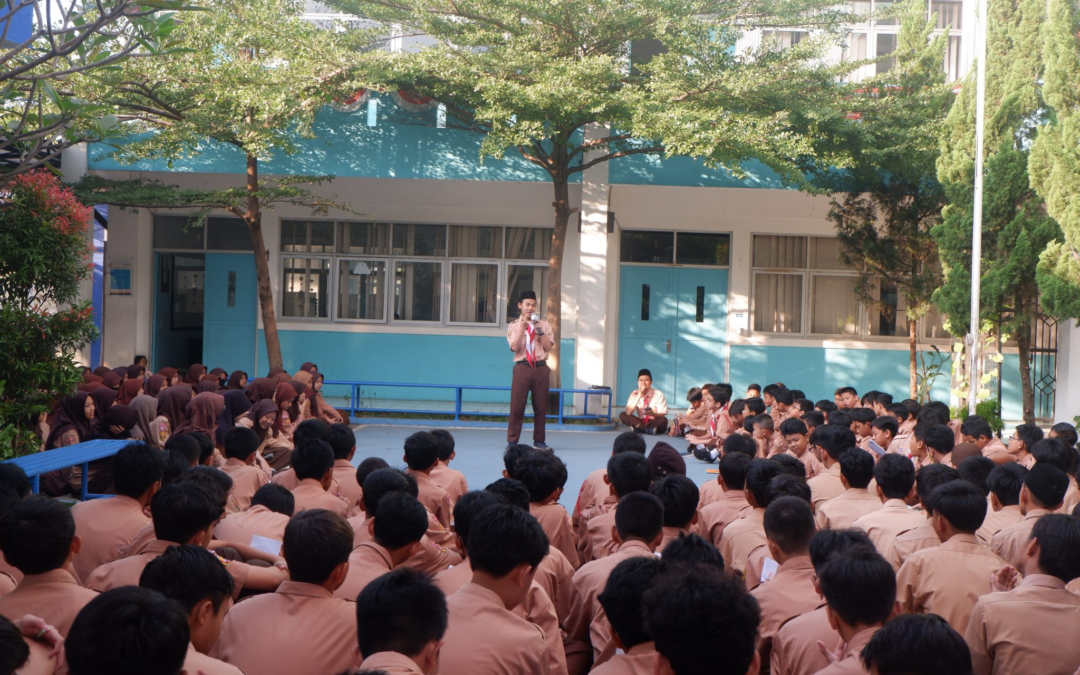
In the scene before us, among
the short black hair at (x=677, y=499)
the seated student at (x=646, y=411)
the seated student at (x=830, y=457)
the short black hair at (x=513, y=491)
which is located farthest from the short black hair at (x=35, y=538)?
the seated student at (x=646, y=411)

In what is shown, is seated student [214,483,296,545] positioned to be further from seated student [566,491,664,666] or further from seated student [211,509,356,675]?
seated student [566,491,664,666]

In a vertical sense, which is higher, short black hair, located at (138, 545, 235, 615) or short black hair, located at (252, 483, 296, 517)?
short black hair, located at (138, 545, 235, 615)

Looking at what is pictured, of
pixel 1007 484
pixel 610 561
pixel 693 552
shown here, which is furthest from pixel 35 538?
pixel 1007 484

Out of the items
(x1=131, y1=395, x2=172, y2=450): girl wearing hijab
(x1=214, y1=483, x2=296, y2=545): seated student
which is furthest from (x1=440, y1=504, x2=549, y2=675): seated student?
(x1=131, y1=395, x2=172, y2=450): girl wearing hijab

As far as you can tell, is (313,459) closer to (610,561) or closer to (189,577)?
(610,561)

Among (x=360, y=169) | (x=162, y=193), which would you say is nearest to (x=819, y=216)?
(x=360, y=169)

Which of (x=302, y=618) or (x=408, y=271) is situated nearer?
(x=302, y=618)

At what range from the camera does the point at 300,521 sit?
295 centimetres

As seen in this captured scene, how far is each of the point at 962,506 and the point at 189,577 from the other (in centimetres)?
279

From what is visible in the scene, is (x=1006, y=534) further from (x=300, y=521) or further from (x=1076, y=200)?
(x=1076, y=200)

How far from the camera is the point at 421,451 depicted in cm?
512

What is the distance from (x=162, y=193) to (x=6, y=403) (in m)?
5.35

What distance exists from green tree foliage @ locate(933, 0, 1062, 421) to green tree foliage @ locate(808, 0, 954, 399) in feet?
2.83

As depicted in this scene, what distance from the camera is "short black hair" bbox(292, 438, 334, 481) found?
4879mm
